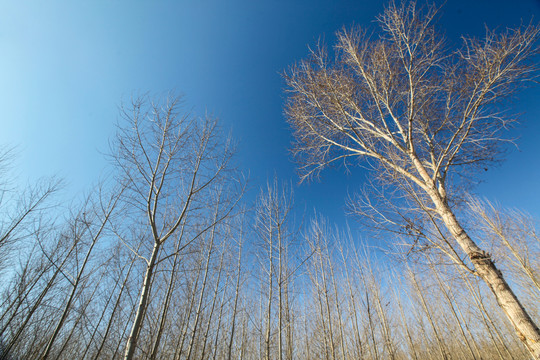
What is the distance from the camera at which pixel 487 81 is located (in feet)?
9.97

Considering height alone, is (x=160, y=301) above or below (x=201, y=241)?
below

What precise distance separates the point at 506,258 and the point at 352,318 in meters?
6.27

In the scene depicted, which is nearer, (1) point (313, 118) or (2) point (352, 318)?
(1) point (313, 118)

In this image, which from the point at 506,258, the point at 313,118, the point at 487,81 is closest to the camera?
the point at 487,81

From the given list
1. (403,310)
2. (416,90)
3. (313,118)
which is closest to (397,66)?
(416,90)

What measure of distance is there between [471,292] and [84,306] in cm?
1552

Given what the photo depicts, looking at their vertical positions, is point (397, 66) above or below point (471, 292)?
above

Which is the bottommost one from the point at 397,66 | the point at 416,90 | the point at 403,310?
the point at 403,310

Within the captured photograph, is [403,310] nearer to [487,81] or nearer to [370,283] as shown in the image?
[370,283]

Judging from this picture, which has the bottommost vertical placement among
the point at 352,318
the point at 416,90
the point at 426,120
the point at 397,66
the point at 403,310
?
the point at 352,318

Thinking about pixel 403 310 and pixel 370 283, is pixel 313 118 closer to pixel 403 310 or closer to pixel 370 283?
pixel 370 283

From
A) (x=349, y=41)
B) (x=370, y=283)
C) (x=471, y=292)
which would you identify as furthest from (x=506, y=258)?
(x=349, y=41)

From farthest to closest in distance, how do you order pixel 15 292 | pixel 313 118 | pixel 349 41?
pixel 15 292
pixel 313 118
pixel 349 41

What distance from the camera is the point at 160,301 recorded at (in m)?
8.75
